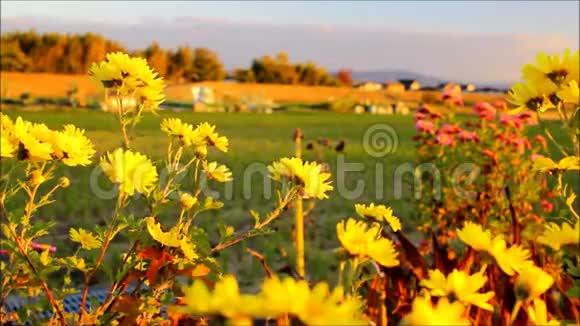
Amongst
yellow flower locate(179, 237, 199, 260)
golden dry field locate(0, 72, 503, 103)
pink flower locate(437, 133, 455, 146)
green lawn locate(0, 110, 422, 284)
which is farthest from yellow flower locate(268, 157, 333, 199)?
golden dry field locate(0, 72, 503, 103)

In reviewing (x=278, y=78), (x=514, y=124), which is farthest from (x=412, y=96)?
(x=514, y=124)

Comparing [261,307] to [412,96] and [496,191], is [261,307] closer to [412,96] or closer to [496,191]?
[496,191]

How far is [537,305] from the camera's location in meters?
0.77

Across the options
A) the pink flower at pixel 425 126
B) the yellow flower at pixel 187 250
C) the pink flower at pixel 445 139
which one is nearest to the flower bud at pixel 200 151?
the yellow flower at pixel 187 250

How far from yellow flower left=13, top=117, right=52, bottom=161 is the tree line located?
3262 centimetres

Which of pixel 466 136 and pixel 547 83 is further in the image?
pixel 466 136

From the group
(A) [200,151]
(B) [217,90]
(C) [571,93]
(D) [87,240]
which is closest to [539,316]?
(C) [571,93]

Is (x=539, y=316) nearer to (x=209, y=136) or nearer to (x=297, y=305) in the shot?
(x=297, y=305)

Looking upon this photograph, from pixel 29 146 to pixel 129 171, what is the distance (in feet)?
0.49

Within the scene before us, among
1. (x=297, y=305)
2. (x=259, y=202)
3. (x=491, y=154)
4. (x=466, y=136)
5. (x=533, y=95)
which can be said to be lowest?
(x=259, y=202)

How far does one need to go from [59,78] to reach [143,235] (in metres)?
31.6

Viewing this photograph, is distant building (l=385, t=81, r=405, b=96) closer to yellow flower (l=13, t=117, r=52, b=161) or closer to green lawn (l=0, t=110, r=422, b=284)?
green lawn (l=0, t=110, r=422, b=284)

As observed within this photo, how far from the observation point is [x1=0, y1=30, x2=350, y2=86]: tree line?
1335 inches

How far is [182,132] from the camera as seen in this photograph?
1201 mm
